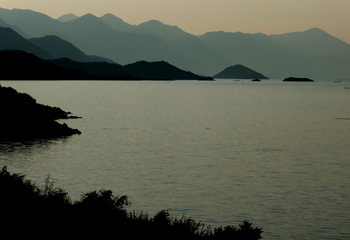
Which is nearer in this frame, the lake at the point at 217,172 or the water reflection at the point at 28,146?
the lake at the point at 217,172

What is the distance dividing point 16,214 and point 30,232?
1693 millimetres

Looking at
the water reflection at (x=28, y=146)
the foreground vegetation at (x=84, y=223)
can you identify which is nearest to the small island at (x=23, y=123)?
the water reflection at (x=28, y=146)

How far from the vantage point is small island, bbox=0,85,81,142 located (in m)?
58.0

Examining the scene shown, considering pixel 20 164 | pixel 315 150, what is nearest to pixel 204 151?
pixel 315 150

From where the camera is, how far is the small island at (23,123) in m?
58.0

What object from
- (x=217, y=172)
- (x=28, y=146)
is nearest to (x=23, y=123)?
(x=28, y=146)

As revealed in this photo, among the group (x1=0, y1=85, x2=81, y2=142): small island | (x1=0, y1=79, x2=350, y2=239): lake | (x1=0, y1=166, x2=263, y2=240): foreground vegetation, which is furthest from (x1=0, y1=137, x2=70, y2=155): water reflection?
(x1=0, y1=166, x2=263, y2=240): foreground vegetation

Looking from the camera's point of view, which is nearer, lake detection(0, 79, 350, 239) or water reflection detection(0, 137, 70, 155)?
Answer: lake detection(0, 79, 350, 239)

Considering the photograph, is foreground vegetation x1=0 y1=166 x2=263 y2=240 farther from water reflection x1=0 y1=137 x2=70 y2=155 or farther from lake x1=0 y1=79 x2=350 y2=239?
water reflection x1=0 y1=137 x2=70 y2=155

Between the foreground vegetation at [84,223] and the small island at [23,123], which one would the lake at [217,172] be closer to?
the small island at [23,123]

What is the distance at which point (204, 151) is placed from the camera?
48.9m

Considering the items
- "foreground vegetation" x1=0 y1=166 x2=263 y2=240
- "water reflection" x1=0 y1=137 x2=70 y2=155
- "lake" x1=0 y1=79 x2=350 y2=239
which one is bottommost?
"water reflection" x1=0 y1=137 x2=70 y2=155

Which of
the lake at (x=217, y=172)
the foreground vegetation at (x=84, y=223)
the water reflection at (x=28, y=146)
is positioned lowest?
the water reflection at (x=28, y=146)

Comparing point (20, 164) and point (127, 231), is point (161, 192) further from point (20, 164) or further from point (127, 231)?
point (20, 164)
